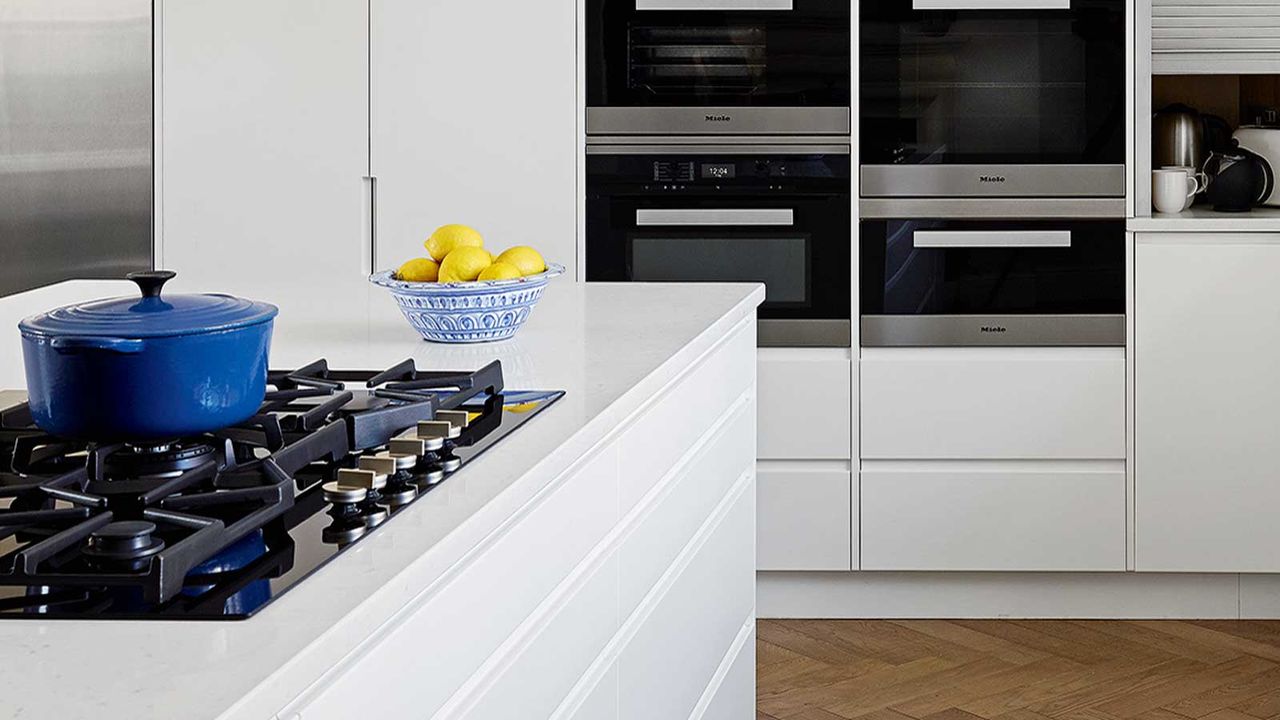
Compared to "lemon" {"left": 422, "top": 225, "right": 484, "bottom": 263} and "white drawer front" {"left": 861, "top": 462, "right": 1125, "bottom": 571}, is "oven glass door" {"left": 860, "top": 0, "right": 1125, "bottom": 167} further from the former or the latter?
"lemon" {"left": 422, "top": 225, "right": 484, "bottom": 263}

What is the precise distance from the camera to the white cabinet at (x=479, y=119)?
11.9 ft

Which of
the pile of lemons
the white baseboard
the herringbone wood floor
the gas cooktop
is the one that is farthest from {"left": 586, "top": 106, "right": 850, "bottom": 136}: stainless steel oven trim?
the gas cooktop

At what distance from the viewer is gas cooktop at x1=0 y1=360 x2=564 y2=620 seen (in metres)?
0.87

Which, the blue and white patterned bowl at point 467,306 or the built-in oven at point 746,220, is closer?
the blue and white patterned bowl at point 467,306

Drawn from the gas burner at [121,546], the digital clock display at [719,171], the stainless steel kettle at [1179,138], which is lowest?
the gas burner at [121,546]

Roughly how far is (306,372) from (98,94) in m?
2.28

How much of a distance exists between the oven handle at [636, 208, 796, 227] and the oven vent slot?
0.07m

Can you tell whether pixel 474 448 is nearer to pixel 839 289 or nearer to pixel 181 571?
pixel 181 571

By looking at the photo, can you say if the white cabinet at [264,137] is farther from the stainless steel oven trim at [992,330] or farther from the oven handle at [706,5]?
the stainless steel oven trim at [992,330]

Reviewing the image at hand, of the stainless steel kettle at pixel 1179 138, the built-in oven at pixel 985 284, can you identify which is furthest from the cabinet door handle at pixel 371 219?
the stainless steel kettle at pixel 1179 138

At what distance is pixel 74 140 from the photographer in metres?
3.54

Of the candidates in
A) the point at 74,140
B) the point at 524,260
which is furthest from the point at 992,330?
the point at 74,140

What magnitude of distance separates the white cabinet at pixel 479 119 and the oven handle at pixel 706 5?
0.18 metres

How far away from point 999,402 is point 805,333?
475mm
